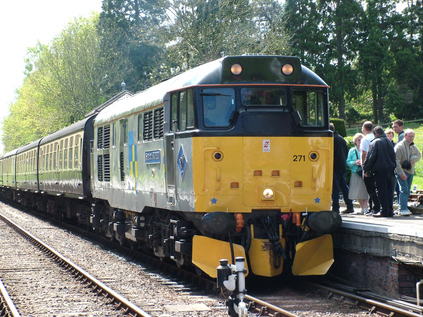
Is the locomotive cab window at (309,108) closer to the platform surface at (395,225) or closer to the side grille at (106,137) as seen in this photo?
the platform surface at (395,225)

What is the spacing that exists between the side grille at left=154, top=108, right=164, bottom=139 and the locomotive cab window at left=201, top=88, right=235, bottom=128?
4.21 ft

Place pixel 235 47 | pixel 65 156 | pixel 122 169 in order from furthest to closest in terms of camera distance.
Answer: pixel 235 47 → pixel 65 156 → pixel 122 169

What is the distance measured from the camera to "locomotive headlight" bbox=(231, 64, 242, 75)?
35.3 ft

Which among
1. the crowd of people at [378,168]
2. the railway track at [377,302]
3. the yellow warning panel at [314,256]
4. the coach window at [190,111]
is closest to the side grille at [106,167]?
the crowd of people at [378,168]

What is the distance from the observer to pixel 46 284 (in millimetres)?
12164

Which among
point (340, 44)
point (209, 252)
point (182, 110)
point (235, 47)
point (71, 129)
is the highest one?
point (340, 44)

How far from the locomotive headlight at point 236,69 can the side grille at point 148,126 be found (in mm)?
2190

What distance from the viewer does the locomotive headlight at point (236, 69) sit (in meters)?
10.8

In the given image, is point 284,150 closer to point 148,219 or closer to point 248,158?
point 248,158

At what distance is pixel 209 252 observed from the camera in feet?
35.2

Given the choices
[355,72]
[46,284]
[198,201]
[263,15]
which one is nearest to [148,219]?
[46,284]

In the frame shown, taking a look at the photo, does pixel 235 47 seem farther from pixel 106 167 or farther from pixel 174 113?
pixel 174 113

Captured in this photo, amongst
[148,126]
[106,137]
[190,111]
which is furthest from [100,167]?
[190,111]

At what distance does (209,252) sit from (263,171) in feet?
4.18
